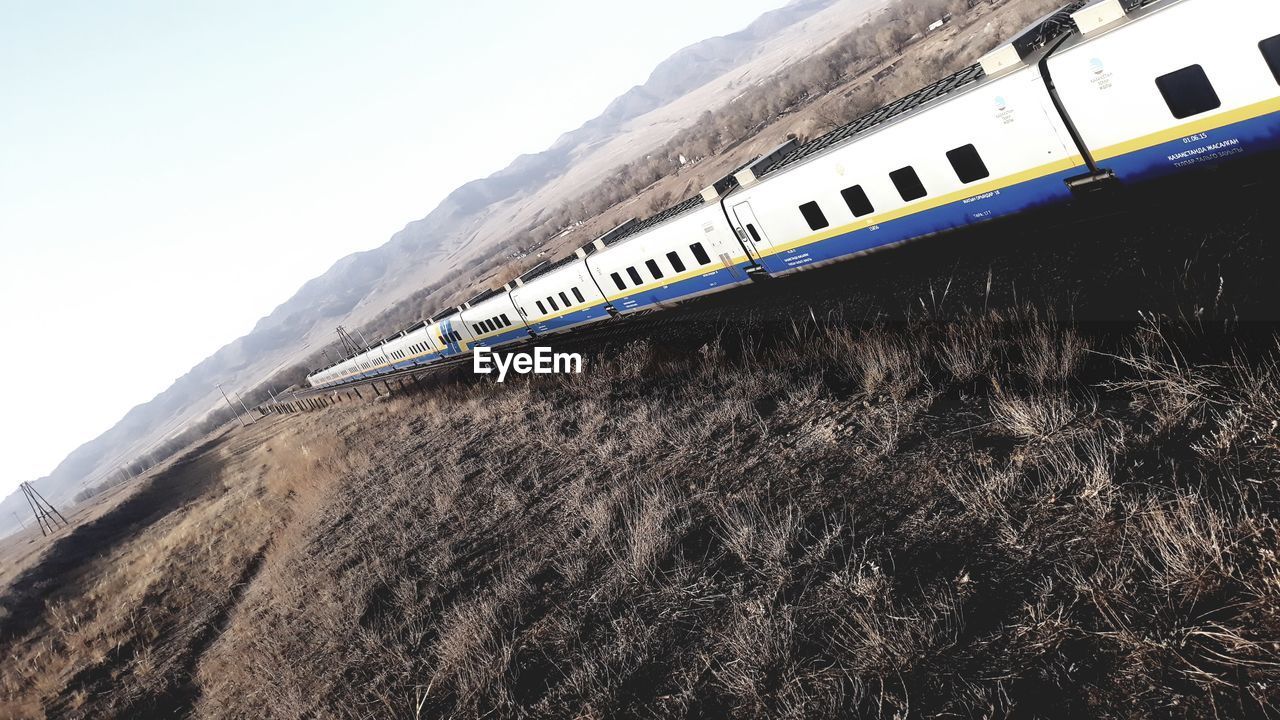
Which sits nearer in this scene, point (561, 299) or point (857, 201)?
point (857, 201)

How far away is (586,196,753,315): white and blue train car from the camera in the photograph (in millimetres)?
15984

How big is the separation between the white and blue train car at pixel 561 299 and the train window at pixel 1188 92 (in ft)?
54.1

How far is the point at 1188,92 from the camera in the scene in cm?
764

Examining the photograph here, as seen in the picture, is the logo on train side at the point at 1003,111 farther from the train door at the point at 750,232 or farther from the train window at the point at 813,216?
the train door at the point at 750,232

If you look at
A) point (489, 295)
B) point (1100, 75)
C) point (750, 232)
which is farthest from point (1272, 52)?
point (489, 295)

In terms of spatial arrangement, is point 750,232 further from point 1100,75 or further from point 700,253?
point 1100,75

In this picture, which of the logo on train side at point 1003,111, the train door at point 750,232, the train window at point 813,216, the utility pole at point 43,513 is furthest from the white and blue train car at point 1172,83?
the utility pole at point 43,513

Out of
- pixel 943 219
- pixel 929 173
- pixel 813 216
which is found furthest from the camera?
pixel 813 216

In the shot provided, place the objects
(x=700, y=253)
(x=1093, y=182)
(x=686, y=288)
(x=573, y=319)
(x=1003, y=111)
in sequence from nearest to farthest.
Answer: (x=1093, y=182) < (x=1003, y=111) < (x=700, y=253) < (x=686, y=288) < (x=573, y=319)

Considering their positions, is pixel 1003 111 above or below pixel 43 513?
below

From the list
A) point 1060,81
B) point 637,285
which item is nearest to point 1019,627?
point 1060,81

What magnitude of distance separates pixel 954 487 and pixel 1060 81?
7.22 meters

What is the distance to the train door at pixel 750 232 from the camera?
1470 centimetres

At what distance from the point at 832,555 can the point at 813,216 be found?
9.75 meters
